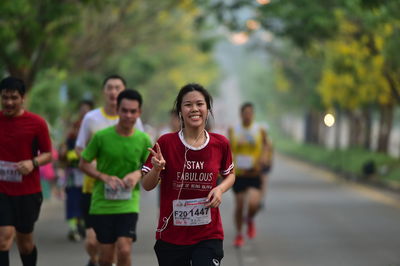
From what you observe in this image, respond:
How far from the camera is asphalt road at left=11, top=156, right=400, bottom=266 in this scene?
11.6 meters

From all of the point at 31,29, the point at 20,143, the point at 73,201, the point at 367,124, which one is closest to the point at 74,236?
the point at 73,201

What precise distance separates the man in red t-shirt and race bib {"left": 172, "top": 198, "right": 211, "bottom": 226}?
209cm

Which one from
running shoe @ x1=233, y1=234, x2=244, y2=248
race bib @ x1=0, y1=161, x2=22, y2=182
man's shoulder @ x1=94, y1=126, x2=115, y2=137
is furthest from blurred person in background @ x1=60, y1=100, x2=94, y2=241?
race bib @ x1=0, y1=161, x2=22, y2=182

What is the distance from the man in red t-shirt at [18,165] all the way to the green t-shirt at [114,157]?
44 cm

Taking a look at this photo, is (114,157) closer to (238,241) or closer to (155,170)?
(155,170)

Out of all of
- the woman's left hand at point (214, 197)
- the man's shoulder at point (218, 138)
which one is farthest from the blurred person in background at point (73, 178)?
the woman's left hand at point (214, 197)

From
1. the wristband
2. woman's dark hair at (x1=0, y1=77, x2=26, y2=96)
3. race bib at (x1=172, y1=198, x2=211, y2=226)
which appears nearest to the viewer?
race bib at (x1=172, y1=198, x2=211, y2=226)

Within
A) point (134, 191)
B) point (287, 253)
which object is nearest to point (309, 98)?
point (287, 253)

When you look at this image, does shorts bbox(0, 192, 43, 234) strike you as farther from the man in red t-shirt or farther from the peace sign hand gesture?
the peace sign hand gesture

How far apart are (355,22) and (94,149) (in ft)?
61.2

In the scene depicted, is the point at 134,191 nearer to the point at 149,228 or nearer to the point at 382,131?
the point at 149,228

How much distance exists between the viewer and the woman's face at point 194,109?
250 inches

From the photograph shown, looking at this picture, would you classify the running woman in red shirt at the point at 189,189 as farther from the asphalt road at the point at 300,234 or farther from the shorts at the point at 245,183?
the shorts at the point at 245,183

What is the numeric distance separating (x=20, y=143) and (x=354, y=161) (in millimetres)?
30700
